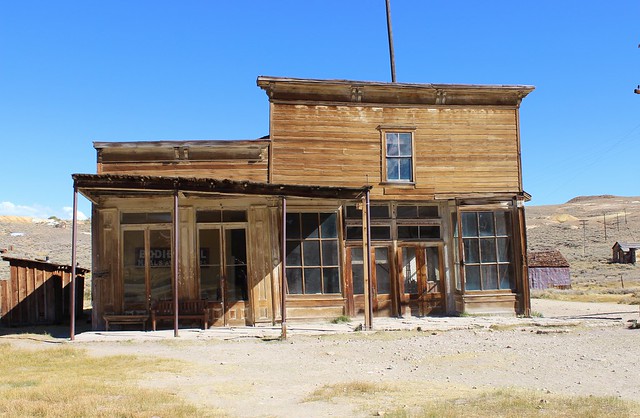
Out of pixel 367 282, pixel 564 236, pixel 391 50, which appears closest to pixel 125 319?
pixel 367 282

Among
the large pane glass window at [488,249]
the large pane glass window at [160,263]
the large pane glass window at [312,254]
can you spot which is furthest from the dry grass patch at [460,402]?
the large pane glass window at [488,249]

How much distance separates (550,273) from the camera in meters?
37.6

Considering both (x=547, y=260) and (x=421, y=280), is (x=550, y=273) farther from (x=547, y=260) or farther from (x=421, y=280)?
(x=421, y=280)

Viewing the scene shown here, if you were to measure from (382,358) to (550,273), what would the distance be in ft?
97.7

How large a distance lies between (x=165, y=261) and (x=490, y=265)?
26.6 feet

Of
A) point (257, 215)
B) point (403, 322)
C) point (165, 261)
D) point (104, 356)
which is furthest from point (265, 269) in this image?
point (104, 356)

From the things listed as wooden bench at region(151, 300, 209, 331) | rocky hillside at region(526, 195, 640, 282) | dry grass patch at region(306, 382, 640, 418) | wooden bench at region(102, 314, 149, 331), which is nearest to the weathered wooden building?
wooden bench at region(151, 300, 209, 331)

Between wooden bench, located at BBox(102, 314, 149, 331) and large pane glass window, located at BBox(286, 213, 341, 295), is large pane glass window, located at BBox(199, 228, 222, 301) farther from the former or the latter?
large pane glass window, located at BBox(286, 213, 341, 295)

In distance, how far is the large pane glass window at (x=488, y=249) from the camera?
16.4 metres

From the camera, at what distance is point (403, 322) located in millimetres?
14906

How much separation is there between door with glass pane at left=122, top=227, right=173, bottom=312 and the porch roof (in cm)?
158

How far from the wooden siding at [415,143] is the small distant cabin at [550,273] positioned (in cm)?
2202

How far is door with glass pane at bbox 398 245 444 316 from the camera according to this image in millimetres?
16328

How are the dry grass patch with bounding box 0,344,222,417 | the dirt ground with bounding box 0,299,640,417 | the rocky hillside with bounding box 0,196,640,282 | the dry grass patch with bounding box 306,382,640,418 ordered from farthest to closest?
the rocky hillside with bounding box 0,196,640,282 → the dirt ground with bounding box 0,299,640,417 → the dry grass patch with bounding box 0,344,222,417 → the dry grass patch with bounding box 306,382,640,418
